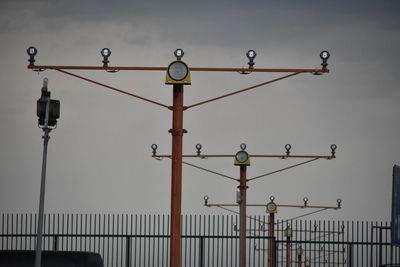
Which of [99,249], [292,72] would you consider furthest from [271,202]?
[292,72]

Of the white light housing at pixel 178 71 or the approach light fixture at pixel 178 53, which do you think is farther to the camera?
the approach light fixture at pixel 178 53

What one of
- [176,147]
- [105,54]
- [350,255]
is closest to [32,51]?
[105,54]

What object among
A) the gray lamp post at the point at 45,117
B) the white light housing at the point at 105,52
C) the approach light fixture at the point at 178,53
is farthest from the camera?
the white light housing at the point at 105,52

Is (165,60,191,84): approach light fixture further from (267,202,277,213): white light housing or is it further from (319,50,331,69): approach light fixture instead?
(267,202,277,213): white light housing

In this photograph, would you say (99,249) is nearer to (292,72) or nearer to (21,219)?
(21,219)

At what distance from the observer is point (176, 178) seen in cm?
2728

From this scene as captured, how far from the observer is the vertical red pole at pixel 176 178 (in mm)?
27078

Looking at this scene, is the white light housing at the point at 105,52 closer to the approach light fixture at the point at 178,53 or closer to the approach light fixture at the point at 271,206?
the approach light fixture at the point at 178,53

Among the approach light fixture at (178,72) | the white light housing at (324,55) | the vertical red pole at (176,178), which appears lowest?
the vertical red pole at (176,178)

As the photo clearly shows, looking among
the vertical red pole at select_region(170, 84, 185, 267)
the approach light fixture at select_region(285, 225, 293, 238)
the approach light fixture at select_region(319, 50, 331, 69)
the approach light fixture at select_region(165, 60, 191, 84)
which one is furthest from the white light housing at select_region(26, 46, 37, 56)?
the approach light fixture at select_region(285, 225, 293, 238)

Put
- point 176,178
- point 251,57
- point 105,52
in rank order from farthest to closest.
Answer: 1. point 105,52
2. point 176,178
3. point 251,57

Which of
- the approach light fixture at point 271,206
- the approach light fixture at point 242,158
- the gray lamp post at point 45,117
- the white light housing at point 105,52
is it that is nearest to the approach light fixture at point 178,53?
the white light housing at point 105,52

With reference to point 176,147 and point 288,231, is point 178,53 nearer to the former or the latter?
point 176,147

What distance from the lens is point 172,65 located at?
2664 cm
